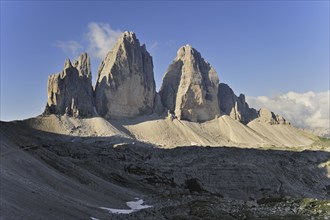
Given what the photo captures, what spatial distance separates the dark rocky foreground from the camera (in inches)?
1829

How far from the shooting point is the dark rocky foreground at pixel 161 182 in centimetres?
4647

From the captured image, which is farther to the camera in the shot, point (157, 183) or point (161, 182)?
point (161, 182)

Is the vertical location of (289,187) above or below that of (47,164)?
below

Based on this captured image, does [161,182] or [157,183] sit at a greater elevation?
[161,182]

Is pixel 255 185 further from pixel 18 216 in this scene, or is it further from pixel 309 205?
pixel 18 216

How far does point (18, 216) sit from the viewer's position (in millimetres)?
38031

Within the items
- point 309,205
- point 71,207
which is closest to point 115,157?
point 71,207

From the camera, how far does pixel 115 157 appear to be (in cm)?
12731

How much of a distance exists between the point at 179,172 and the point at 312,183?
3651 centimetres

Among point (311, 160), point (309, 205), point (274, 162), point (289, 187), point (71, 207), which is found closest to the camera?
point (309, 205)

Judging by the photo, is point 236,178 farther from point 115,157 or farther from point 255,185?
point 115,157

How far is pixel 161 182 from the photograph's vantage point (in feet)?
349

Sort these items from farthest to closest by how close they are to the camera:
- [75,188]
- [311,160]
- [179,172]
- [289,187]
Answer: [311,160], [179,172], [289,187], [75,188]

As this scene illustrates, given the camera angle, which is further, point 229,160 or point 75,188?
point 229,160
